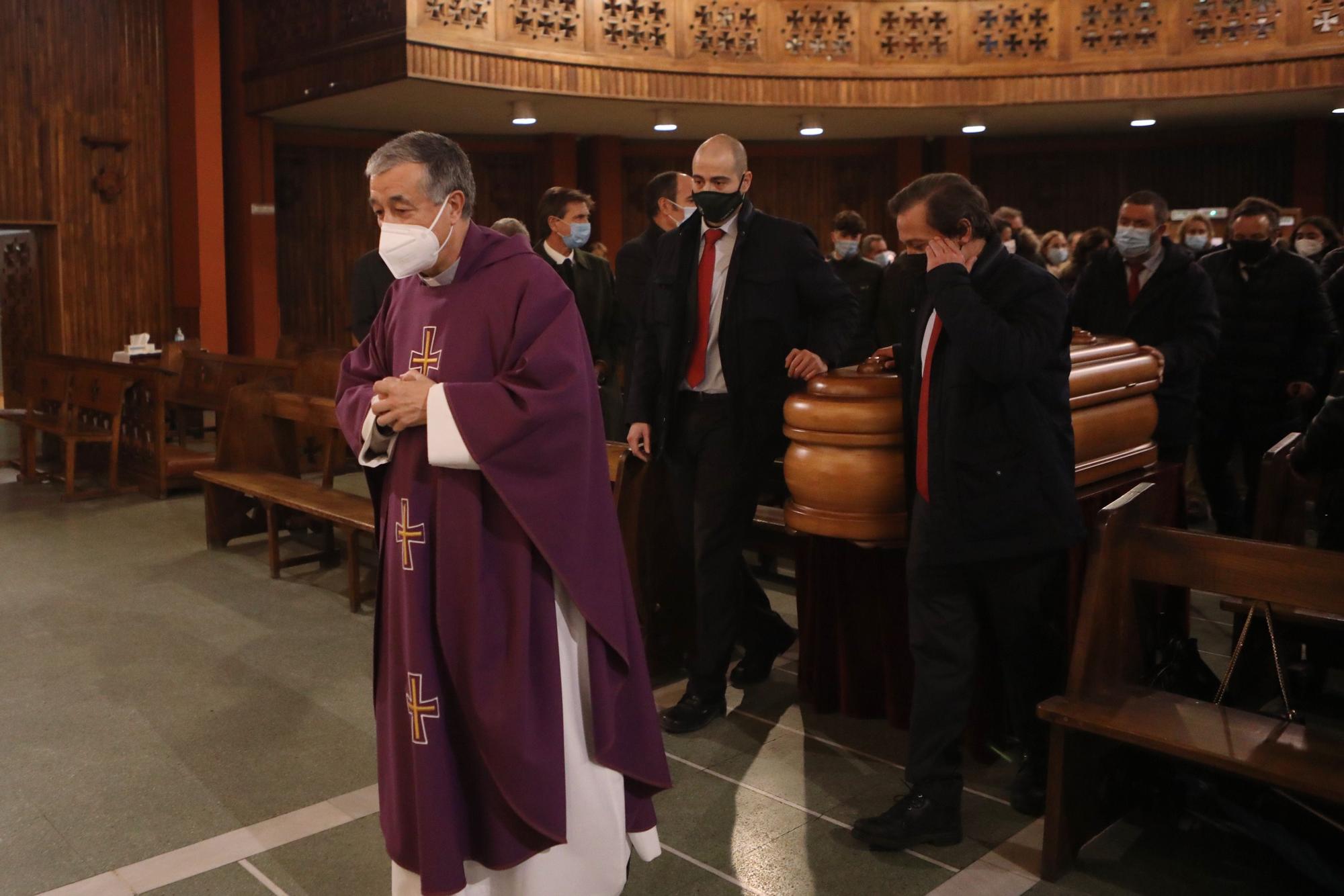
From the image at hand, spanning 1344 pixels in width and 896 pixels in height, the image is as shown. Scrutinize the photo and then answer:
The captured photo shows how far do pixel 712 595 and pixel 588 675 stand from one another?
4.15 ft

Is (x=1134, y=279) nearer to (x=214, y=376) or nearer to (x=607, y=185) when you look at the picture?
(x=214, y=376)

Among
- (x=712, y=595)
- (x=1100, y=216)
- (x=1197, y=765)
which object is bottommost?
(x=1197, y=765)

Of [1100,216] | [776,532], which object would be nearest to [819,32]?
[1100,216]

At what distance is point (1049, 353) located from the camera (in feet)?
9.42

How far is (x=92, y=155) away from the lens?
11.0m

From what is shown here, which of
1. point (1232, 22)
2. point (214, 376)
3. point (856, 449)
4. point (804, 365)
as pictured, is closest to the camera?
point (856, 449)

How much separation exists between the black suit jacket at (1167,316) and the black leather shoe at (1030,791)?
5.89 feet

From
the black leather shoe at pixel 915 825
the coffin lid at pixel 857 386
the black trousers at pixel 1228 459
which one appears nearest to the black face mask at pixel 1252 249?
the black trousers at pixel 1228 459

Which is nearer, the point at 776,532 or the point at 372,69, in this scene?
the point at 776,532

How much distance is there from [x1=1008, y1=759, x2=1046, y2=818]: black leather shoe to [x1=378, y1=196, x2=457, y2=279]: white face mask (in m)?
2.07

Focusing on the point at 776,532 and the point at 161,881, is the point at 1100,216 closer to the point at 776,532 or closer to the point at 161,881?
the point at 776,532

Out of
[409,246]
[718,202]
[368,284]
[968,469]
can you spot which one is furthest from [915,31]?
[409,246]

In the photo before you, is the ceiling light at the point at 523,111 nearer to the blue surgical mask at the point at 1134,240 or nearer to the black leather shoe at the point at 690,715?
the blue surgical mask at the point at 1134,240

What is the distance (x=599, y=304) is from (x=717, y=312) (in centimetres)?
240
